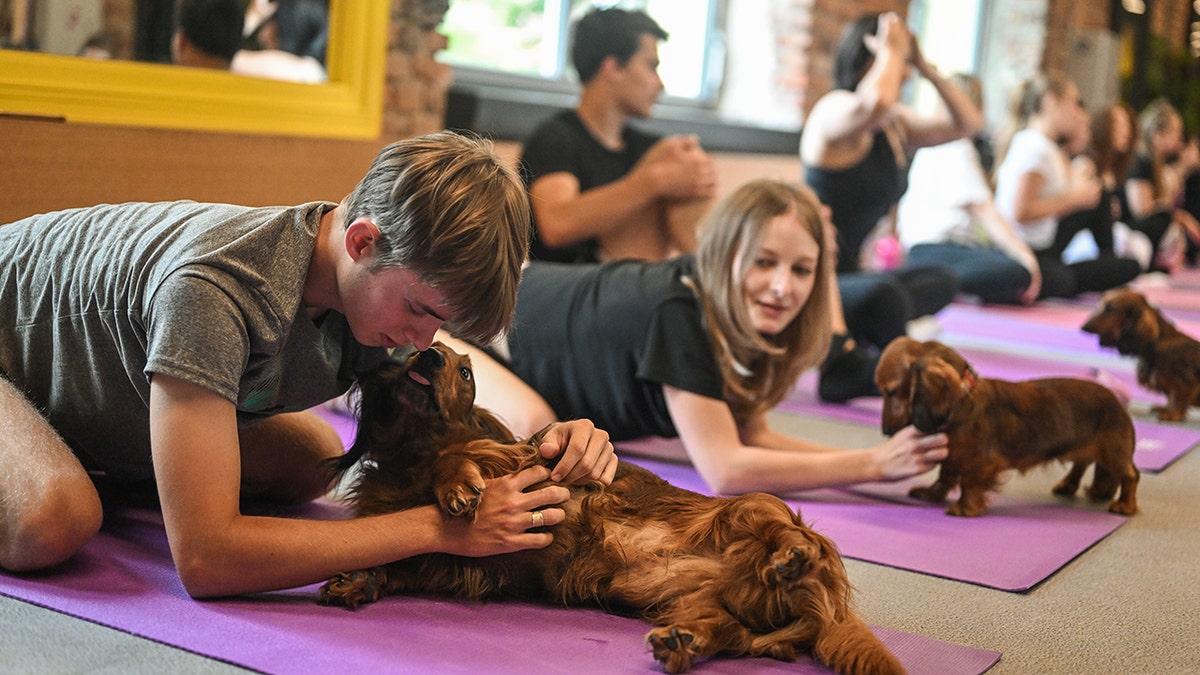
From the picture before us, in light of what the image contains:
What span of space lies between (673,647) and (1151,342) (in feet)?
10.6

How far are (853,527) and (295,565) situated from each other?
1.44 meters

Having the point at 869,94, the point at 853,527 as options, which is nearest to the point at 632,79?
the point at 869,94

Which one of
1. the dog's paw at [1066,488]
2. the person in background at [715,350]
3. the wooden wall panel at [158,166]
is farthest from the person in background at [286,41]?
the dog's paw at [1066,488]

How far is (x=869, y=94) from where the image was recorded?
4.90m

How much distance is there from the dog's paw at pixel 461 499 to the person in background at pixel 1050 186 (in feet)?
20.3

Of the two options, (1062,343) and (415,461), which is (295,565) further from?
(1062,343)

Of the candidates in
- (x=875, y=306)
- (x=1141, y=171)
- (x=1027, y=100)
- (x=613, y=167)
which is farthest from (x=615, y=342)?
(x=1141, y=171)

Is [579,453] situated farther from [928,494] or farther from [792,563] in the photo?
[928,494]

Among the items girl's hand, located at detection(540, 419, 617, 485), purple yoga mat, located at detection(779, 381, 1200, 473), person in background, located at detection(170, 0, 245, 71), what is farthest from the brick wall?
girl's hand, located at detection(540, 419, 617, 485)

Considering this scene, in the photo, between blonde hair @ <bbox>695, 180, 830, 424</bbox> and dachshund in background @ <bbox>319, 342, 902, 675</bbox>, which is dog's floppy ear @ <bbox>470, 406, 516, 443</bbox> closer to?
dachshund in background @ <bbox>319, 342, 902, 675</bbox>

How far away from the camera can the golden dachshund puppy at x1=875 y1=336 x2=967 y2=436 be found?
2.94 meters

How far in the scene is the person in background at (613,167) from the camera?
14.8 feet

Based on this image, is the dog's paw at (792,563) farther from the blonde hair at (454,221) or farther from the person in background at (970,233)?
the person in background at (970,233)

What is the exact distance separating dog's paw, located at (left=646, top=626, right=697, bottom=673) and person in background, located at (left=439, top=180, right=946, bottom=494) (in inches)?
42.8
